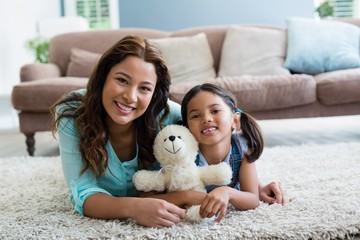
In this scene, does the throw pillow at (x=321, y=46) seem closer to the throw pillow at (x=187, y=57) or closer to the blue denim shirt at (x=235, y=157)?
the throw pillow at (x=187, y=57)

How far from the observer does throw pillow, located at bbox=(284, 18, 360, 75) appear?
2857 mm

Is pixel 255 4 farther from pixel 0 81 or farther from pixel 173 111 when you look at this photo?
pixel 173 111

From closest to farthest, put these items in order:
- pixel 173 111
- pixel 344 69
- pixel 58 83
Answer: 1. pixel 173 111
2. pixel 58 83
3. pixel 344 69

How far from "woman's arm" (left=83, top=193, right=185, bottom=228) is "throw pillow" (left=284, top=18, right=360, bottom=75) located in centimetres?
203

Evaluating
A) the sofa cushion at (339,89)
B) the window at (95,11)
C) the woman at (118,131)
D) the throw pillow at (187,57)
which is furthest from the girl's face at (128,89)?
the window at (95,11)

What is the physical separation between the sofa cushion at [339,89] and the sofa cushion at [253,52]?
42 cm

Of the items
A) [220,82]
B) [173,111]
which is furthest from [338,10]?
[173,111]

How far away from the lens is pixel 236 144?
1.30 metres

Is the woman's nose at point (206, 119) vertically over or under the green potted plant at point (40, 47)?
over

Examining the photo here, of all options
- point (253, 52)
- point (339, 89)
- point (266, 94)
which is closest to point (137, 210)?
point (266, 94)

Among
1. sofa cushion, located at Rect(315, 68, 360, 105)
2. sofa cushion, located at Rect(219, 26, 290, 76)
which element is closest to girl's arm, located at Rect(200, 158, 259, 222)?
sofa cushion, located at Rect(315, 68, 360, 105)

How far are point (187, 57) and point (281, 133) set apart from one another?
3.04ft

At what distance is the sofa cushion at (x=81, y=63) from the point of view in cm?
296

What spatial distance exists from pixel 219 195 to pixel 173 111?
1.26 ft
